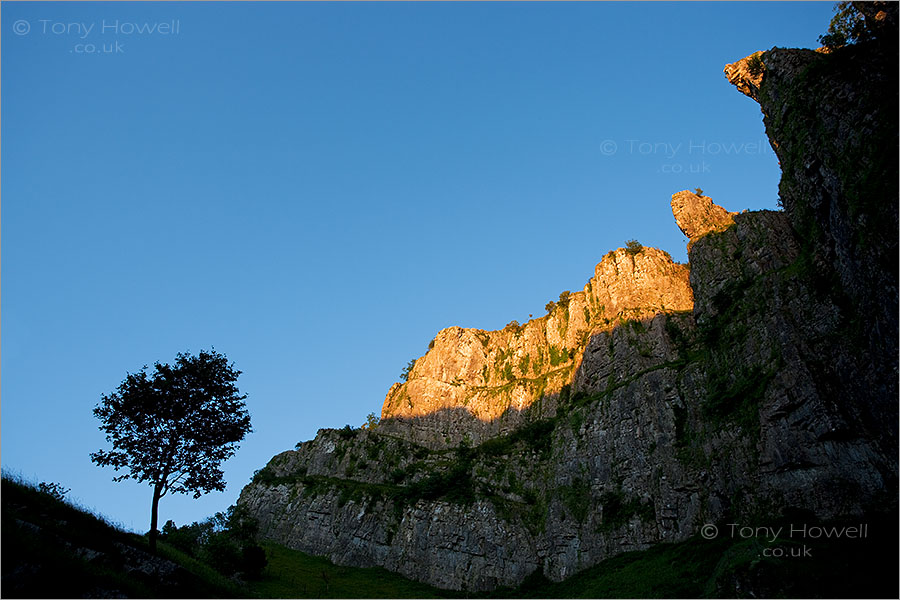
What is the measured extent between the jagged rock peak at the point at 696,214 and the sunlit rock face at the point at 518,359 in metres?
6.53

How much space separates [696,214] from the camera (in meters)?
66.4

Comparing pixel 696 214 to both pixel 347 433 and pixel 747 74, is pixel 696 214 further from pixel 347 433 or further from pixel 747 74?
pixel 347 433

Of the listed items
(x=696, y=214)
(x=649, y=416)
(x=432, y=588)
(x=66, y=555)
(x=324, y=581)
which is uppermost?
(x=696, y=214)

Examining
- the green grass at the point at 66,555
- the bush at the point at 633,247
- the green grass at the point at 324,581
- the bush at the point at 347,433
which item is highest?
the bush at the point at 633,247

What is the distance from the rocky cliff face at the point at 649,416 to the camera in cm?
3388

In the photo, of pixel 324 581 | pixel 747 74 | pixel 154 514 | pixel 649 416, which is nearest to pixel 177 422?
pixel 154 514

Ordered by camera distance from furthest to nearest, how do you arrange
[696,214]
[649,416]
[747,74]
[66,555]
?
[696,214], [649,416], [747,74], [66,555]

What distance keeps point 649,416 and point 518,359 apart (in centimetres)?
3062

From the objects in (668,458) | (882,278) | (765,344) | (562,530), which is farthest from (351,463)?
(882,278)

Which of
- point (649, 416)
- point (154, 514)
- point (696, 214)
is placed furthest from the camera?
point (696, 214)

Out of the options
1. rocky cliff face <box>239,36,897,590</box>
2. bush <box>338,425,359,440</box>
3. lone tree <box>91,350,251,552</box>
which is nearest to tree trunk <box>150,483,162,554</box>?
lone tree <box>91,350,251,552</box>

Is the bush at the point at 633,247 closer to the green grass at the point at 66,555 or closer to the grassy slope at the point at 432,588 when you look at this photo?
the grassy slope at the point at 432,588

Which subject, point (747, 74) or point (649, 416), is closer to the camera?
point (747, 74)

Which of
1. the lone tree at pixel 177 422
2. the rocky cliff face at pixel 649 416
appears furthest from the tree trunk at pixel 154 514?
the rocky cliff face at pixel 649 416
